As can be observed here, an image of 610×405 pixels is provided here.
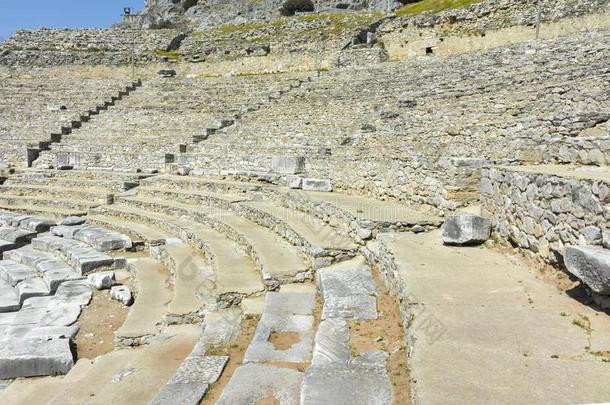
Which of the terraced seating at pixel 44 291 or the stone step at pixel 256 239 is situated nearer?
the terraced seating at pixel 44 291

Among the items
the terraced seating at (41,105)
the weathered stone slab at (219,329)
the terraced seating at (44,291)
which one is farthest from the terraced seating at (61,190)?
the weathered stone slab at (219,329)

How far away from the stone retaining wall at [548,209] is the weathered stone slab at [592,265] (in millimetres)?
270

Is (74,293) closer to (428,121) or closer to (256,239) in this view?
(256,239)

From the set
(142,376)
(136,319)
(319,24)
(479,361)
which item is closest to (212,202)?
(136,319)

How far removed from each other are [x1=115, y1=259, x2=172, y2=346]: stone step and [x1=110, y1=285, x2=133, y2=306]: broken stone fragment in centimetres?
19

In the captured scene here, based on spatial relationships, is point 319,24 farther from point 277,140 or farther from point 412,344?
point 412,344

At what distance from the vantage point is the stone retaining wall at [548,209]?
14.3 ft

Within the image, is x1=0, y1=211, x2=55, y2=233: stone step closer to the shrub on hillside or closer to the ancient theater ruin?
the ancient theater ruin

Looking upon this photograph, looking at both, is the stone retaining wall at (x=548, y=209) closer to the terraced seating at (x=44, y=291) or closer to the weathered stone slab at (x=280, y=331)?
the weathered stone slab at (x=280, y=331)

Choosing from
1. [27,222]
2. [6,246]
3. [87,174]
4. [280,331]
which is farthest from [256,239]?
[87,174]

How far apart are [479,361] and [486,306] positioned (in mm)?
1017

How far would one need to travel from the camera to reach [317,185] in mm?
10836

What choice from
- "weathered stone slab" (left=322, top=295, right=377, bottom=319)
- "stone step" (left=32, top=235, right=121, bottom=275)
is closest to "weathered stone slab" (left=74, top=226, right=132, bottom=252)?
"stone step" (left=32, top=235, right=121, bottom=275)

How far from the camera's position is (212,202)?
11.5 metres
